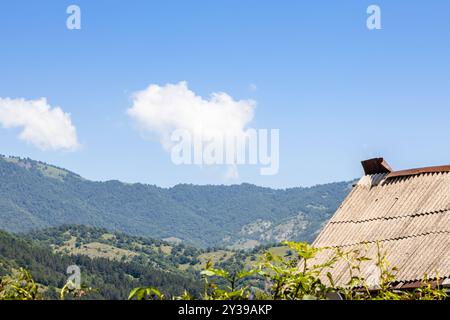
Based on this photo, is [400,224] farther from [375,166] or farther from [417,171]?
[375,166]

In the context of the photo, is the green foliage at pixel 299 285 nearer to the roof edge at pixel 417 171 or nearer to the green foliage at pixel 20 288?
the green foliage at pixel 20 288

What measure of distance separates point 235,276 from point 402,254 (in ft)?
52.0

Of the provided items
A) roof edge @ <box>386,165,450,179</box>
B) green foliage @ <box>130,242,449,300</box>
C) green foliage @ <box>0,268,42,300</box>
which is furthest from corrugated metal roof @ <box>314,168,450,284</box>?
green foliage @ <box>0,268,42,300</box>

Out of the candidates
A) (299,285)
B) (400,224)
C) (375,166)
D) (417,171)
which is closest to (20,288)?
(299,285)

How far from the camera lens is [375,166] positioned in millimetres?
22828

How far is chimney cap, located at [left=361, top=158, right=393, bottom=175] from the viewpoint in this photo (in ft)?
73.8

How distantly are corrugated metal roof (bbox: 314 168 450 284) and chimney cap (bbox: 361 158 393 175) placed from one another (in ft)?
0.61

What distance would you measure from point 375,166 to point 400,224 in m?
3.92

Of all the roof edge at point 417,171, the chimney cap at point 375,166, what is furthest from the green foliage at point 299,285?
the chimney cap at point 375,166

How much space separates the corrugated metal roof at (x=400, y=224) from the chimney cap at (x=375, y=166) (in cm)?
18
